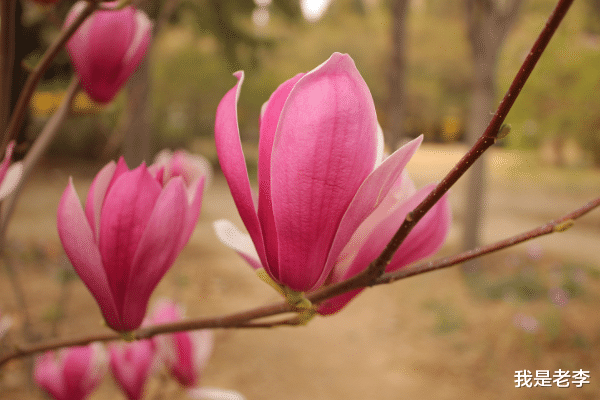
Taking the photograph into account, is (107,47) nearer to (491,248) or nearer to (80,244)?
(80,244)

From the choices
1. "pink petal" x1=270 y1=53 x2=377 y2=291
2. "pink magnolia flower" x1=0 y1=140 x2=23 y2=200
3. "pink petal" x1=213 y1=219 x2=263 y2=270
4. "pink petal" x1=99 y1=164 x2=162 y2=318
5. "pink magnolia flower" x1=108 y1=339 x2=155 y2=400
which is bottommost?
"pink magnolia flower" x1=108 y1=339 x2=155 y2=400

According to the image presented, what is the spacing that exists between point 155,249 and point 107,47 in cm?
30

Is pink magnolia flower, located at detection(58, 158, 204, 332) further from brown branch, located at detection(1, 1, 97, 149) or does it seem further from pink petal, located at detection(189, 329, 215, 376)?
pink petal, located at detection(189, 329, 215, 376)

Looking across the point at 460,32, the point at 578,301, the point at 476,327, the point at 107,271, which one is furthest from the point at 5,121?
the point at 460,32

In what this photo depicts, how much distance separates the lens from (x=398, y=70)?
205 inches

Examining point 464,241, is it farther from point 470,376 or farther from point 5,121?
point 5,121

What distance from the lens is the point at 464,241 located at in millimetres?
4453

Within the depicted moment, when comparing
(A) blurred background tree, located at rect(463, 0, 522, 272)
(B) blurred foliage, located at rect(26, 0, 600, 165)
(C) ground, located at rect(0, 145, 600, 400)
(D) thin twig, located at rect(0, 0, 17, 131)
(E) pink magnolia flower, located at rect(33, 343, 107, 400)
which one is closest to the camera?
(D) thin twig, located at rect(0, 0, 17, 131)

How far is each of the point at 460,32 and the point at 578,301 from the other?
10844 mm

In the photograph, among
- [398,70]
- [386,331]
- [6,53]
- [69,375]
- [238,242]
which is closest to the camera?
[238,242]

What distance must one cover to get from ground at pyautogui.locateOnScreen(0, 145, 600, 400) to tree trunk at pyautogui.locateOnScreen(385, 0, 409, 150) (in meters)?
1.66

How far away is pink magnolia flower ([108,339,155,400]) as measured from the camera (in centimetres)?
66

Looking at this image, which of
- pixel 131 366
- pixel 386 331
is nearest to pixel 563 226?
pixel 131 366

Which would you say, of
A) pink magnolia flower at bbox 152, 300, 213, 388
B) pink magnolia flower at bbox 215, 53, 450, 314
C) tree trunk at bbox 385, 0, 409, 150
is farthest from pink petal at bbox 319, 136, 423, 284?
tree trunk at bbox 385, 0, 409, 150
